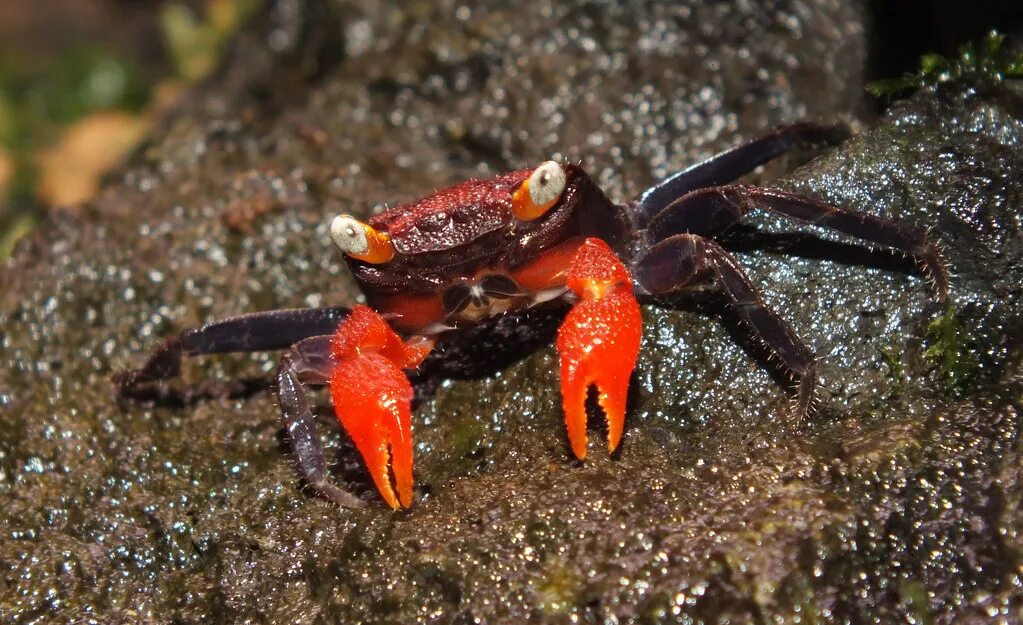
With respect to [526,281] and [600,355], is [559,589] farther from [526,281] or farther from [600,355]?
[526,281]

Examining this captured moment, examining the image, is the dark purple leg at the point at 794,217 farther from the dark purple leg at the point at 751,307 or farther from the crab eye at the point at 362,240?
the crab eye at the point at 362,240

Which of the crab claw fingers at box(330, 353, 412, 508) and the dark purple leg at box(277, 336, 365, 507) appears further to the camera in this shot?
the dark purple leg at box(277, 336, 365, 507)

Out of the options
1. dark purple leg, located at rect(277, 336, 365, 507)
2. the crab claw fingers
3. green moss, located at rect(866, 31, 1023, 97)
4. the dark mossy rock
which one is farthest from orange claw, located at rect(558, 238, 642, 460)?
green moss, located at rect(866, 31, 1023, 97)

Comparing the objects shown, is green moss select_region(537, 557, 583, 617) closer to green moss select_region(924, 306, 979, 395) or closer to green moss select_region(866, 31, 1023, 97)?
green moss select_region(924, 306, 979, 395)

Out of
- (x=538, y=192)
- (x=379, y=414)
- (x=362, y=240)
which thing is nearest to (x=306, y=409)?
(x=379, y=414)

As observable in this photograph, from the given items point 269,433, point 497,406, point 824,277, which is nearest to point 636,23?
point 824,277
